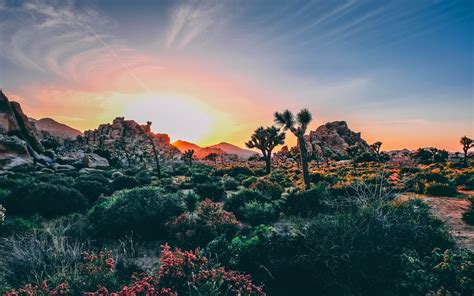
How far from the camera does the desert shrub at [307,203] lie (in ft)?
36.7

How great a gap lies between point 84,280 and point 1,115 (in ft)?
154

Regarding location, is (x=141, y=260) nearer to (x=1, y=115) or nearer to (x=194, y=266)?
(x=194, y=266)

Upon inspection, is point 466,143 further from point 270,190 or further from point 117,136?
point 117,136

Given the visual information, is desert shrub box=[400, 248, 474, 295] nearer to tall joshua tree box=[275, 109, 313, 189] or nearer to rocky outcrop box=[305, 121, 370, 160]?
tall joshua tree box=[275, 109, 313, 189]

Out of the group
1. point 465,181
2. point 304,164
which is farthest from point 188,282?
point 465,181

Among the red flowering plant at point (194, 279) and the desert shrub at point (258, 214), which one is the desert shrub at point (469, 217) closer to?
the desert shrub at point (258, 214)

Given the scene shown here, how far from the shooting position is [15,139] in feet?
112

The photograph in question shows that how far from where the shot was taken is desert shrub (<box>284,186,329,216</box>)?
36.7ft

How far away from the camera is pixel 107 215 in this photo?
8938 millimetres

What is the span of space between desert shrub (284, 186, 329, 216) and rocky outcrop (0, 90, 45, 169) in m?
33.1

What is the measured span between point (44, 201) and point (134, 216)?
5.27 metres

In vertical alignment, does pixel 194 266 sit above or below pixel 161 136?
below

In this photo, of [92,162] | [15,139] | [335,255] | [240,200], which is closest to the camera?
[335,255]

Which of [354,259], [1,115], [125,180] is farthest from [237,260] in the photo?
[1,115]
